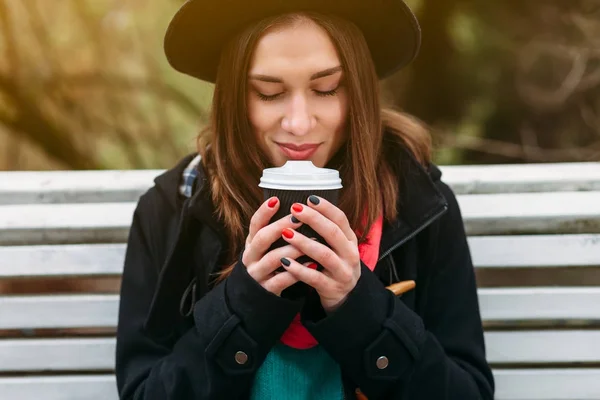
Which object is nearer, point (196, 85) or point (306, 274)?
point (306, 274)

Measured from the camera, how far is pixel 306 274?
0.92m

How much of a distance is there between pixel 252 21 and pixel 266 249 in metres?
0.49

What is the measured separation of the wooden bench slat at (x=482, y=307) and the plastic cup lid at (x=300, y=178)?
852 mm

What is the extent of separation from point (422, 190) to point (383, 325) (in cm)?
37

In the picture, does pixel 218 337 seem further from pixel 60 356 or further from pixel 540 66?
pixel 540 66

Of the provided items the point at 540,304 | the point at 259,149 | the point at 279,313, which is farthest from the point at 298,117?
the point at 540,304

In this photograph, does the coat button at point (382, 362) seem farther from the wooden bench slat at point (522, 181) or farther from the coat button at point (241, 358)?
the wooden bench slat at point (522, 181)

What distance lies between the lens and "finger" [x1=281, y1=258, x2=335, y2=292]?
0.91 metres

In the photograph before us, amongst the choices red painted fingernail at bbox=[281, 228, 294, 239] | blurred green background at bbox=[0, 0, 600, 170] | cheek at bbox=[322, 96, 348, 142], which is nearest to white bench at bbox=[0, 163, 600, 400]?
blurred green background at bbox=[0, 0, 600, 170]

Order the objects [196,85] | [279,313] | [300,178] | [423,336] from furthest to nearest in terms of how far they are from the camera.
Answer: [196,85]
[423,336]
[279,313]
[300,178]

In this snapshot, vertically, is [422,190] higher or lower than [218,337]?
higher

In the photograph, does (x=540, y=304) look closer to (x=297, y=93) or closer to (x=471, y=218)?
(x=471, y=218)

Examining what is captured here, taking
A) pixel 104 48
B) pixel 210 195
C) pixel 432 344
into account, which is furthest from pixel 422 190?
pixel 104 48

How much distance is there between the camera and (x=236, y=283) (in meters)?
0.98
